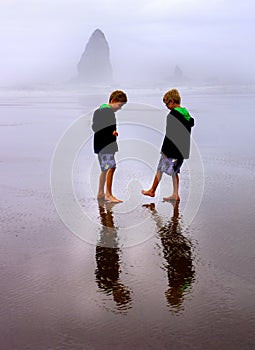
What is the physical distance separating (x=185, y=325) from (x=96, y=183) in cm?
478

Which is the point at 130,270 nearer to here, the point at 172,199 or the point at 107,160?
the point at 172,199

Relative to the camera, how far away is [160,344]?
10.9 ft

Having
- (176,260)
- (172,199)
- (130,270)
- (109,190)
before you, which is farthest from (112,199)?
(130,270)

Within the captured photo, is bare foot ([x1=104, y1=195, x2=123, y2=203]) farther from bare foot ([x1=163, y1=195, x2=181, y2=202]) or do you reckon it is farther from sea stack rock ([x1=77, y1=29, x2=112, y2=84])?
sea stack rock ([x1=77, y1=29, x2=112, y2=84])

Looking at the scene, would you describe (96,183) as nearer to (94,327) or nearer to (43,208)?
(43,208)

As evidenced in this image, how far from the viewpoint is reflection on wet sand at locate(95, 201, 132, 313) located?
4.03m

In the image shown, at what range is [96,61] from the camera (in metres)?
175

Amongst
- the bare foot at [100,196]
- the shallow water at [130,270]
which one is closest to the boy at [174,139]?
the shallow water at [130,270]

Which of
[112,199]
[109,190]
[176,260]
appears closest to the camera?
[176,260]

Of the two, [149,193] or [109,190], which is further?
[149,193]

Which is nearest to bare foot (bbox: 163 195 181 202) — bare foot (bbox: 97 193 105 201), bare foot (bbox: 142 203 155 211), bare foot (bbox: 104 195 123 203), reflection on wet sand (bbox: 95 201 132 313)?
bare foot (bbox: 142 203 155 211)

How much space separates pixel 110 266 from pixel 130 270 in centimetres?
22

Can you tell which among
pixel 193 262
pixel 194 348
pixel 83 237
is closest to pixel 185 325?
pixel 194 348

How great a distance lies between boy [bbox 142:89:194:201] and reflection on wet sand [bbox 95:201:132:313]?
1.25 metres
